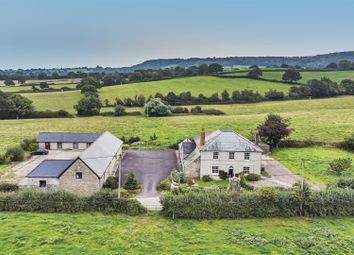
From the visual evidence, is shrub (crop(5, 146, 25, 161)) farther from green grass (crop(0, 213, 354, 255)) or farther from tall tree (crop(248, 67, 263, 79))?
tall tree (crop(248, 67, 263, 79))

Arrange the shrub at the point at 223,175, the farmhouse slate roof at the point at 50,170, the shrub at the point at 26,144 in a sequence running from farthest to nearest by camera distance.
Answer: the shrub at the point at 26,144 → the shrub at the point at 223,175 → the farmhouse slate roof at the point at 50,170

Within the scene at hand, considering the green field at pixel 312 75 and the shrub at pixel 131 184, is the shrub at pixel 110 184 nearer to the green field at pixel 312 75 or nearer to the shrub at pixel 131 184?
the shrub at pixel 131 184

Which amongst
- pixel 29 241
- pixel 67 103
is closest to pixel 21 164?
pixel 29 241

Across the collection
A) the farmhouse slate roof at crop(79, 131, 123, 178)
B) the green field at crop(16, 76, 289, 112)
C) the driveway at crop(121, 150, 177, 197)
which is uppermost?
the green field at crop(16, 76, 289, 112)

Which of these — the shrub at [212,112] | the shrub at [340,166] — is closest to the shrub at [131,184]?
the shrub at [340,166]

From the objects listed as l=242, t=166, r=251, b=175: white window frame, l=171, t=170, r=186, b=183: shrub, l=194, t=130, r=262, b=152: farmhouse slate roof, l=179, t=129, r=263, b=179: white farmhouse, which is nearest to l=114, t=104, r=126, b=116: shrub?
l=194, t=130, r=262, b=152: farmhouse slate roof
